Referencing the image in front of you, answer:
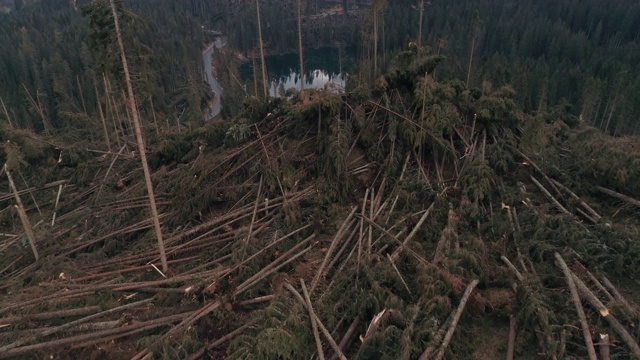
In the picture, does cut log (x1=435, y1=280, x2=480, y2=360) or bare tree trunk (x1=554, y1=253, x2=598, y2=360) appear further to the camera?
cut log (x1=435, y1=280, x2=480, y2=360)

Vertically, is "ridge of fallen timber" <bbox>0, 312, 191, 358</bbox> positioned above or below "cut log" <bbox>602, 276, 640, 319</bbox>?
below

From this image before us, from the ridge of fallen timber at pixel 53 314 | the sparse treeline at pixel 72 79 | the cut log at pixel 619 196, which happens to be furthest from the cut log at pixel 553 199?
the sparse treeline at pixel 72 79

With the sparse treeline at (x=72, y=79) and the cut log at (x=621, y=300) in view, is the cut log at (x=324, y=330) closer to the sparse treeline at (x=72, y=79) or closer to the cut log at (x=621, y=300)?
the cut log at (x=621, y=300)

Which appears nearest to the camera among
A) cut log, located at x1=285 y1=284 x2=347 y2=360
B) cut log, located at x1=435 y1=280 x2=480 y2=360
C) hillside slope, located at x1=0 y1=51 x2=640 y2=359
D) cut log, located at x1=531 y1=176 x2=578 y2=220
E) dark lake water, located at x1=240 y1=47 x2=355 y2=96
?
cut log, located at x1=435 y1=280 x2=480 y2=360

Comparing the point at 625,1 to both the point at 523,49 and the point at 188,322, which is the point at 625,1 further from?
the point at 188,322

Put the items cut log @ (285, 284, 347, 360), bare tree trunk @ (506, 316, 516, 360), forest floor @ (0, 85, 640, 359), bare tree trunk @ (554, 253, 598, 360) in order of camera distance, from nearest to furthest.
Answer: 1. bare tree trunk @ (554, 253, 598, 360)
2. cut log @ (285, 284, 347, 360)
3. bare tree trunk @ (506, 316, 516, 360)
4. forest floor @ (0, 85, 640, 359)

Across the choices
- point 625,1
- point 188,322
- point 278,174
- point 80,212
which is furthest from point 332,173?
point 625,1

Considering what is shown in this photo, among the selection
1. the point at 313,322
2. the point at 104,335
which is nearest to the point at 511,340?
the point at 313,322

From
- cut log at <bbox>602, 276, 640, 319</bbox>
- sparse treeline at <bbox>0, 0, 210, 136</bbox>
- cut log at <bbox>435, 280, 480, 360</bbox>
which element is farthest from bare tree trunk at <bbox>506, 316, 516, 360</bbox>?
sparse treeline at <bbox>0, 0, 210, 136</bbox>

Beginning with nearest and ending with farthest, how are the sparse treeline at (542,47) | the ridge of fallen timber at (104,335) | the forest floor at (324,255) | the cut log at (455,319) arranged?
the cut log at (455,319)
the forest floor at (324,255)
the ridge of fallen timber at (104,335)
the sparse treeline at (542,47)

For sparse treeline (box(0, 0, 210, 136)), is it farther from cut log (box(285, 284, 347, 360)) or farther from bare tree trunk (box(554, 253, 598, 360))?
bare tree trunk (box(554, 253, 598, 360))

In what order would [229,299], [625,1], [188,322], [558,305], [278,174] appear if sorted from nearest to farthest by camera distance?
[558,305] < [188,322] < [229,299] < [278,174] < [625,1]
